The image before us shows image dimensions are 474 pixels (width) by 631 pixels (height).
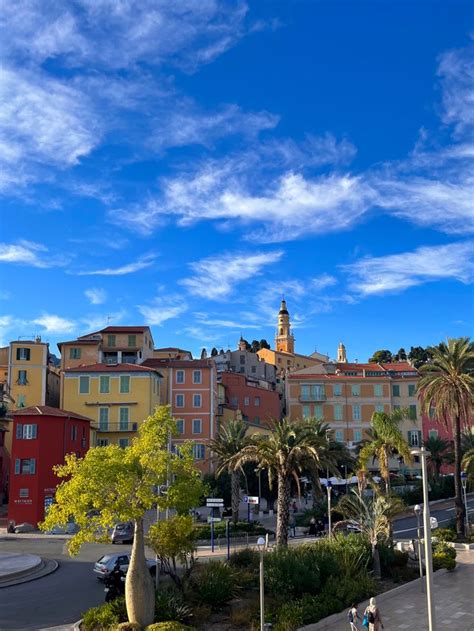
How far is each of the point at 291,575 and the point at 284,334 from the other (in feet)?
376

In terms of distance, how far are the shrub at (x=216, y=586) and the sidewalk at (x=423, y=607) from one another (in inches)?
128

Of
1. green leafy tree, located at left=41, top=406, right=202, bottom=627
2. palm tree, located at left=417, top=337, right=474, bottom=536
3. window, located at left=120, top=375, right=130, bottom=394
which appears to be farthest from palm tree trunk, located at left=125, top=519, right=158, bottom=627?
window, located at left=120, top=375, right=130, bottom=394

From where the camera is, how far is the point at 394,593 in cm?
2411

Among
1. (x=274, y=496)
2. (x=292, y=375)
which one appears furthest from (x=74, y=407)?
(x=292, y=375)

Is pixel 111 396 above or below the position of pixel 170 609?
above

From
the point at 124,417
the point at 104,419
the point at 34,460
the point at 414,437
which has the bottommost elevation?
the point at 34,460

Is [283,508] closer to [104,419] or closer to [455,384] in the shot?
[455,384]

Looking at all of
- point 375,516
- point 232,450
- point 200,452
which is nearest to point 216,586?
point 375,516

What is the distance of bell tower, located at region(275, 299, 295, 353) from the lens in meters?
134

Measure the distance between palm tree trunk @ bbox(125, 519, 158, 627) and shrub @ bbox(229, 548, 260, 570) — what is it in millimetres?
6989

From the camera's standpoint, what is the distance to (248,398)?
264ft

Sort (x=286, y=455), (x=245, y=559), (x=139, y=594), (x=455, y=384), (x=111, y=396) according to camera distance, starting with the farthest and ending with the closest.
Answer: (x=111, y=396) < (x=455, y=384) < (x=286, y=455) < (x=245, y=559) < (x=139, y=594)

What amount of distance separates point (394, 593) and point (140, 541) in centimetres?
1040

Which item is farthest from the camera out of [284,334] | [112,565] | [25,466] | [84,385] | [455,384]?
[284,334]
